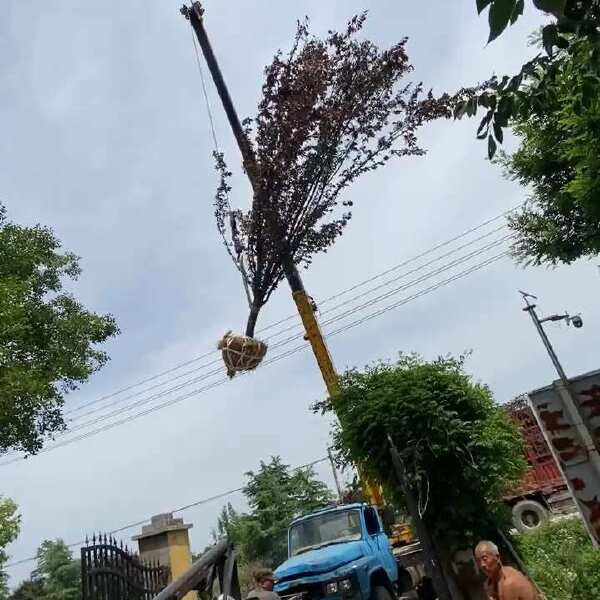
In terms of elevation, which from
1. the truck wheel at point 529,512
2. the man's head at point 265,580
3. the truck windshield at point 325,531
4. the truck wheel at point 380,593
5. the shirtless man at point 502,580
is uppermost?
the truck windshield at point 325,531

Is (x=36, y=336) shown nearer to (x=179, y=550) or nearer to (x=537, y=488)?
(x=179, y=550)

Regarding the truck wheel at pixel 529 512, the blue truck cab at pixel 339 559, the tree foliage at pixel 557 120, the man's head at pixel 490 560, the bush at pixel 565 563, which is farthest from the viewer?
the truck wheel at pixel 529 512

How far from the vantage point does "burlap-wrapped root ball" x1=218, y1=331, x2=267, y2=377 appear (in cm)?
838

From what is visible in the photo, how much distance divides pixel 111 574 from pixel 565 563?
509cm

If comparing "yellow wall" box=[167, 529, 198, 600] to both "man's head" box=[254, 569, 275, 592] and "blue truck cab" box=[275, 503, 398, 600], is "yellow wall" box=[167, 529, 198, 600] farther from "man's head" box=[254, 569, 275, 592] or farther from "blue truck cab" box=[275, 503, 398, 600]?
"blue truck cab" box=[275, 503, 398, 600]

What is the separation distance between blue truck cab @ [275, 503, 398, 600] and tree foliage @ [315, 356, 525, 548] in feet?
3.43

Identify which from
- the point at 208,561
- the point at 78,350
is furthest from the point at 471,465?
the point at 78,350

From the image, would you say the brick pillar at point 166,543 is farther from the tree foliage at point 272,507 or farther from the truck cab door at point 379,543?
the tree foliage at point 272,507

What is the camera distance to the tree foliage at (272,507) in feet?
88.5

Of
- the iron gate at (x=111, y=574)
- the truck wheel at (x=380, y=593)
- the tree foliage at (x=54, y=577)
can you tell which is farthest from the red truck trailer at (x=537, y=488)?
the tree foliage at (x=54, y=577)

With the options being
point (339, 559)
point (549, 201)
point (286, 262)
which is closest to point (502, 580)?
point (339, 559)

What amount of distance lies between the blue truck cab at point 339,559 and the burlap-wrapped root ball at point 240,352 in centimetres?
278

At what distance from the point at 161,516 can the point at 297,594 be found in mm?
2260

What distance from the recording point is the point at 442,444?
24.2 feet
